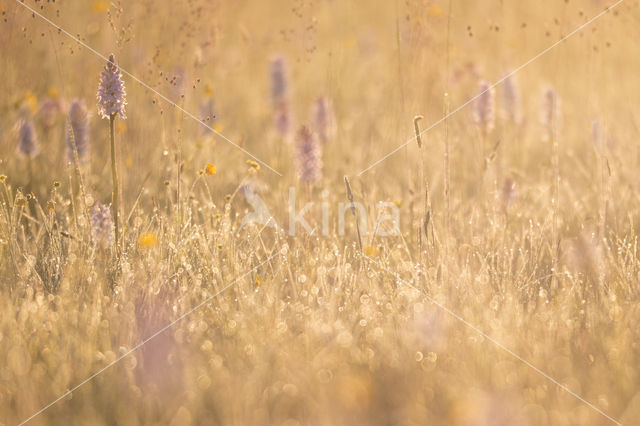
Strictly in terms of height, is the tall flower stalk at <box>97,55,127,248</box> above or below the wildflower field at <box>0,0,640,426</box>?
above

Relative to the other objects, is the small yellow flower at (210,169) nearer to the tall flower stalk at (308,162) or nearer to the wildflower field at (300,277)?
the wildflower field at (300,277)

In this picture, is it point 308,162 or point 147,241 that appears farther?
point 308,162

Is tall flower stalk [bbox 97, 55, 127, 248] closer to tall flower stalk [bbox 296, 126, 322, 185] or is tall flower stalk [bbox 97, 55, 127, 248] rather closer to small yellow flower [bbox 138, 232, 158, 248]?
small yellow flower [bbox 138, 232, 158, 248]

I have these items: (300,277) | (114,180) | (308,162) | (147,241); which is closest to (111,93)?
(114,180)

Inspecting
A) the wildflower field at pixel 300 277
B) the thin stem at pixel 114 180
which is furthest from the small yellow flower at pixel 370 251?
the thin stem at pixel 114 180

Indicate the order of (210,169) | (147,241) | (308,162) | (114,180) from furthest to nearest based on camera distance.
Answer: (308,162), (210,169), (147,241), (114,180)

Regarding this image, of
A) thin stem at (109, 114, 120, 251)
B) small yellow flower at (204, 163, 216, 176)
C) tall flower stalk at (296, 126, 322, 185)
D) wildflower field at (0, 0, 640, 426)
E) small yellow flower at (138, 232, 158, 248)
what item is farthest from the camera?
tall flower stalk at (296, 126, 322, 185)

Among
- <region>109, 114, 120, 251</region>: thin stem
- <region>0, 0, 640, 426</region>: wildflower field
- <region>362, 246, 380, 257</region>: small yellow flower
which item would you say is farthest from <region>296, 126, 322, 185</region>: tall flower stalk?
<region>109, 114, 120, 251</region>: thin stem

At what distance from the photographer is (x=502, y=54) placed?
464 cm

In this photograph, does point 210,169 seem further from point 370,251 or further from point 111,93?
point 370,251

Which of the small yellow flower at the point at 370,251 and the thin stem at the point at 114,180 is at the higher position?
the thin stem at the point at 114,180

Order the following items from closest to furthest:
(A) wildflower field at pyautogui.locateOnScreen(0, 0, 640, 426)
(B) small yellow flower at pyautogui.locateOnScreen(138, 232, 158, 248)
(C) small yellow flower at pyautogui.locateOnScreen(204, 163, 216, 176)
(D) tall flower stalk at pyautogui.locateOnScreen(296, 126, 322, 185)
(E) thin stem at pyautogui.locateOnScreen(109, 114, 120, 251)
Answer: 1. (A) wildflower field at pyautogui.locateOnScreen(0, 0, 640, 426)
2. (E) thin stem at pyautogui.locateOnScreen(109, 114, 120, 251)
3. (B) small yellow flower at pyautogui.locateOnScreen(138, 232, 158, 248)
4. (C) small yellow flower at pyautogui.locateOnScreen(204, 163, 216, 176)
5. (D) tall flower stalk at pyautogui.locateOnScreen(296, 126, 322, 185)

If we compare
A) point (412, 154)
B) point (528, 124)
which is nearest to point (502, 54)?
point (528, 124)

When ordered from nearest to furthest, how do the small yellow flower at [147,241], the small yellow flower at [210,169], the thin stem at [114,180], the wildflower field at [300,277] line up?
1. the wildflower field at [300,277]
2. the thin stem at [114,180]
3. the small yellow flower at [147,241]
4. the small yellow flower at [210,169]
